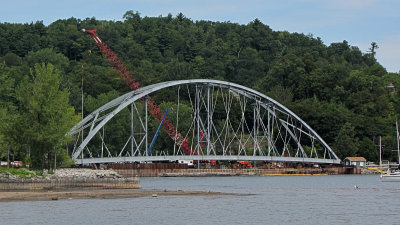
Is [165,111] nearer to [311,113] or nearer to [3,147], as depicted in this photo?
[311,113]

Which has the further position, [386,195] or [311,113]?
[311,113]

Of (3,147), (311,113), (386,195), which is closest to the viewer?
(386,195)

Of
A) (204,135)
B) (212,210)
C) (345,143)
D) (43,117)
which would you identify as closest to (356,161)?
(345,143)

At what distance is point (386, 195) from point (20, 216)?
44733 millimetres

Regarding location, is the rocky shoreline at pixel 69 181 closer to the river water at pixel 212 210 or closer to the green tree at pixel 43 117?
the green tree at pixel 43 117

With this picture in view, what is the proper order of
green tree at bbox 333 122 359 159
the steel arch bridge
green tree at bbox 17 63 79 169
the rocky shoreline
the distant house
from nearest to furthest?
the rocky shoreline, green tree at bbox 17 63 79 169, the steel arch bridge, the distant house, green tree at bbox 333 122 359 159

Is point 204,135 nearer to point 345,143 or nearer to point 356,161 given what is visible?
point 345,143

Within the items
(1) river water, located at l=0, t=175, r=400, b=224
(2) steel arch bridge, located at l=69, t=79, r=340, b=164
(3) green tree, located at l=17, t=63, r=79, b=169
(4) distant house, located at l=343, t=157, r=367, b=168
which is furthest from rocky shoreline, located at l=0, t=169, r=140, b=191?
(4) distant house, located at l=343, t=157, r=367, b=168

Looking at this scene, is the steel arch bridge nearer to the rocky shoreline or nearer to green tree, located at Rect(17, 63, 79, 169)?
green tree, located at Rect(17, 63, 79, 169)

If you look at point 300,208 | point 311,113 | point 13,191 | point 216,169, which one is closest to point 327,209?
point 300,208

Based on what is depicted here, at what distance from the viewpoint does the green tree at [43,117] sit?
90500 millimetres

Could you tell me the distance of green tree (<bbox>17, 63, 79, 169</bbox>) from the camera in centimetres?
9050

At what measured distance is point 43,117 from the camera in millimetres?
91438

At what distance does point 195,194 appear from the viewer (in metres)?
85.8
